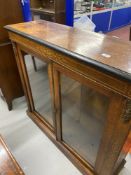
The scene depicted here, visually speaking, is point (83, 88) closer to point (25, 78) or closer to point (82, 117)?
point (82, 117)

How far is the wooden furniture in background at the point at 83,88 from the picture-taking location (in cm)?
64

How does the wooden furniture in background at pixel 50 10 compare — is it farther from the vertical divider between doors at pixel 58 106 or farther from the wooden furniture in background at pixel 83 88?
the vertical divider between doors at pixel 58 106

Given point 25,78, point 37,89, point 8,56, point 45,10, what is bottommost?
point 37,89

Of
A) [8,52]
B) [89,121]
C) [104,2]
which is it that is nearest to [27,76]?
[8,52]

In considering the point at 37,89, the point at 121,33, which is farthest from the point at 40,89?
the point at 121,33

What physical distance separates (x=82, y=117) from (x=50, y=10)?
95.5 inches

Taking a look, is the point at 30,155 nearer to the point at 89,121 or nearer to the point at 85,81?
the point at 89,121

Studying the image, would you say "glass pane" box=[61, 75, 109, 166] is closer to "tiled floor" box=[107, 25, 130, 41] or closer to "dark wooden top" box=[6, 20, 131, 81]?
"dark wooden top" box=[6, 20, 131, 81]

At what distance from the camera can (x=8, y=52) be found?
155 cm

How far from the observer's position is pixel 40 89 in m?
1.40

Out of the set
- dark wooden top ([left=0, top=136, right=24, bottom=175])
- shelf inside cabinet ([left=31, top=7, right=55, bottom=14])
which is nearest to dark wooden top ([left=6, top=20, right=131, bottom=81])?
dark wooden top ([left=0, top=136, right=24, bottom=175])

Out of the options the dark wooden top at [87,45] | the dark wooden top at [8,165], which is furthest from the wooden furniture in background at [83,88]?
the dark wooden top at [8,165]

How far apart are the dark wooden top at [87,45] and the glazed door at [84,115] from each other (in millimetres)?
113

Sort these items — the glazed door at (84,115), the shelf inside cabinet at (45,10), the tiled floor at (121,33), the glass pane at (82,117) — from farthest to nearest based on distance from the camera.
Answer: the tiled floor at (121,33)
the shelf inside cabinet at (45,10)
the glass pane at (82,117)
the glazed door at (84,115)
